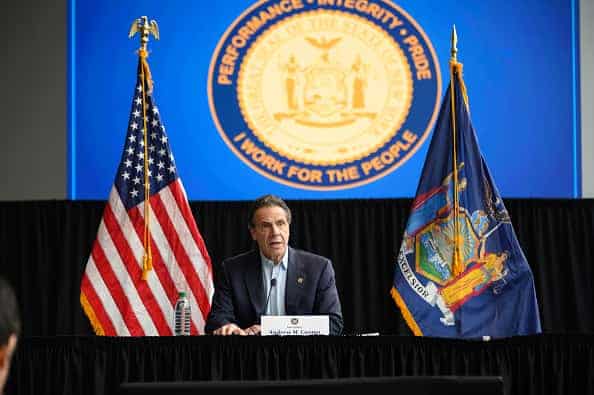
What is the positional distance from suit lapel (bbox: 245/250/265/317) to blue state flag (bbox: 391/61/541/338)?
2.30 feet

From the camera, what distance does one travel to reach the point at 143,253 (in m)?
4.67

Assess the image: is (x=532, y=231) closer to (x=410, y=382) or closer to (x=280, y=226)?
(x=280, y=226)

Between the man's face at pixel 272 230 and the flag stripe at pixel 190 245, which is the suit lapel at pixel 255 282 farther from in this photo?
the flag stripe at pixel 190 245

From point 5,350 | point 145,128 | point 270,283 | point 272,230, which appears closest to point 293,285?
point 270,283

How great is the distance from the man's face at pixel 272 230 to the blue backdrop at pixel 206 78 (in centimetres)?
174

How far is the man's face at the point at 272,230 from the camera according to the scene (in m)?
4.22

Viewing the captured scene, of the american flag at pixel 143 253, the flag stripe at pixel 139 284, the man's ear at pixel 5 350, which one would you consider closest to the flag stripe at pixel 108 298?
the american flag at pixel 143 253

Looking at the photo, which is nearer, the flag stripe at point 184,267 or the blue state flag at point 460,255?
the blue state flag at point 460,255

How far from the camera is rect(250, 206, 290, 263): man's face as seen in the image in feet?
13.9

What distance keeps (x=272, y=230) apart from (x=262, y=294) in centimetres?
30

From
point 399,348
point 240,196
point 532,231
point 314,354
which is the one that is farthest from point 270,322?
point 532,231

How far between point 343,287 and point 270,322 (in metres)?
2.71

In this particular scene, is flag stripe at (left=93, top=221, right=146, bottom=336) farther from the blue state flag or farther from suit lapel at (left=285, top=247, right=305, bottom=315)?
the blue state flag

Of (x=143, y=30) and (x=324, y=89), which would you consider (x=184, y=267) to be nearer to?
(x=143, y=30)
